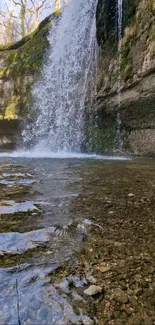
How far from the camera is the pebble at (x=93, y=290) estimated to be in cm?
110

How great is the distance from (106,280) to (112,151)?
6.83 m

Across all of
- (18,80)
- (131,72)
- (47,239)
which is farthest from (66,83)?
(47,239)

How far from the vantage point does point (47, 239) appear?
1614mm

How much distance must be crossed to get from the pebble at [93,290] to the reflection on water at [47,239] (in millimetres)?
26

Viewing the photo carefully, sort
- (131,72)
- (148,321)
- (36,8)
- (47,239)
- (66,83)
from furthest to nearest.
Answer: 1. (36,8)
2. (66,83)
3. (131,72)
4. (47,239)
5. (148,321)

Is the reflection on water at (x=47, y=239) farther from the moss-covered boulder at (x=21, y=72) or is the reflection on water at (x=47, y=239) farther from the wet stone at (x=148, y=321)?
the moss-covered boulder at (x=21, y=72)

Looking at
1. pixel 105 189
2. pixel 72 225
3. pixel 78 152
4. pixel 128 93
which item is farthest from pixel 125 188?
pixel 78 152

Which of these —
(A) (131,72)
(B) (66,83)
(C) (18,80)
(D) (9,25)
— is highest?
(D) (9,25)

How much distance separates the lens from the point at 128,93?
6.96 metres

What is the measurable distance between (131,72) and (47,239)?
5930mm

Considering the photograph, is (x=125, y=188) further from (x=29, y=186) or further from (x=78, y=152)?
(x=78, y=152)

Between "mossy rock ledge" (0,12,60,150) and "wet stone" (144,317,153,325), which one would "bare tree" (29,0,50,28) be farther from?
"wet stone" (144,317,153,325)

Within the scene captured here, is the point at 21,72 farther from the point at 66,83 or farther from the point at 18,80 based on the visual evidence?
the point at 66,83

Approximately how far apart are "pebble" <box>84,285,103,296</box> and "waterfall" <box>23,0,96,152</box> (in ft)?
25.5
